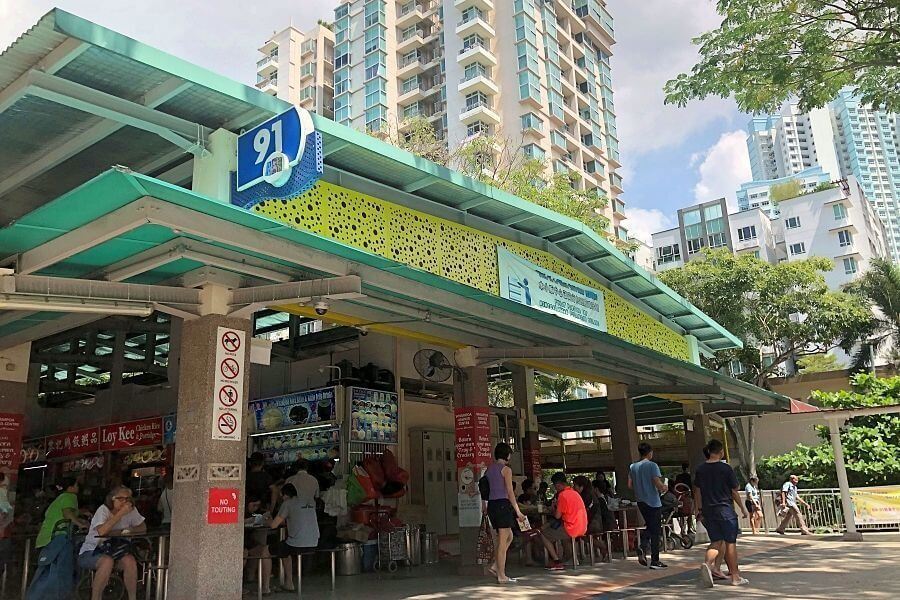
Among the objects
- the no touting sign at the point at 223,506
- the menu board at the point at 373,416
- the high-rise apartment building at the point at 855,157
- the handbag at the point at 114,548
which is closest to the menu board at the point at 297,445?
the menu board at the point at 373,416

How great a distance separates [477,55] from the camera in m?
45.3

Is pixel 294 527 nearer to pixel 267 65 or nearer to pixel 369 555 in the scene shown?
pixel 369 555

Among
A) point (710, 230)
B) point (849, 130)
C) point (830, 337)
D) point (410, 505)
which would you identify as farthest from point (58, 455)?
point (849, 130)

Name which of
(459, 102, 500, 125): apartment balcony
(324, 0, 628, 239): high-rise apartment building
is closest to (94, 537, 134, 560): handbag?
(324, 0, 628, 239): high-rise apartment building

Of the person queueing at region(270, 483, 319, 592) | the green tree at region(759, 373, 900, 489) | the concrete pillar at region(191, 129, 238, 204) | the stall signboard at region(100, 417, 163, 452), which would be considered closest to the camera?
the concrete pillar at region(191, 129, 238, 204)

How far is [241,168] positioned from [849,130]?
136 metres

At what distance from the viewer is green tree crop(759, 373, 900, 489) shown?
1560 cm

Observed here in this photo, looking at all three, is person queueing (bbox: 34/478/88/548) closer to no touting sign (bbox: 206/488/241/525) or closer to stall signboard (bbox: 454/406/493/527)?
no touting sign (bbox: 206/488/241/525)

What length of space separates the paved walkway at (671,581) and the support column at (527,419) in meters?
5.20

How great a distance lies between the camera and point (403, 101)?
1945 inches

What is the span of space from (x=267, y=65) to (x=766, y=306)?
44620 mm

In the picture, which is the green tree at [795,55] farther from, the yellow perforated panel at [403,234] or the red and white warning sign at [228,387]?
the red and white warning sign at [228,387]

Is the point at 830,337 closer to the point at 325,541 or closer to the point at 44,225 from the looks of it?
the point at 325,541

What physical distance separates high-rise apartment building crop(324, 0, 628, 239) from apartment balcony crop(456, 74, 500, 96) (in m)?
0.08
